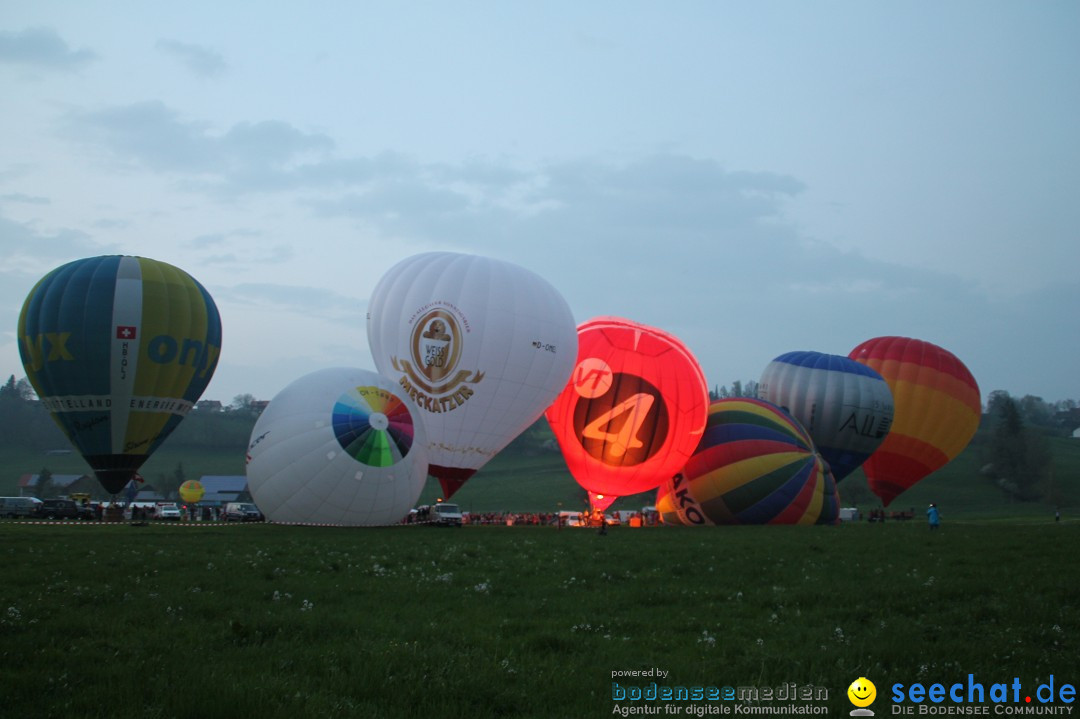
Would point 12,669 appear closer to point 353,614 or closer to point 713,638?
point 353,614

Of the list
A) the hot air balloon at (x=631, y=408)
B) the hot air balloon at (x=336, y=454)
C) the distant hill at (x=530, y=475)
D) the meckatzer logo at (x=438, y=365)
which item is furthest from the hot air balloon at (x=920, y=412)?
the hot air balloon at (x=336, y=454)

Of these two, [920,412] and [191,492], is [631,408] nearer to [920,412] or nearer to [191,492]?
[920,412]

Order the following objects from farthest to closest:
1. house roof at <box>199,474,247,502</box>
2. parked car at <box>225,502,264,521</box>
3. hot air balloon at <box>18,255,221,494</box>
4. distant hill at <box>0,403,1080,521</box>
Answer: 1. house roof at <box>199,474,247,502</box>
2. distant hill at <box>0,403,1080,521</box>
3. parked car at <box>225,502,264,521</box>
4. hot air balloon at <box>18,255,221,494</box>

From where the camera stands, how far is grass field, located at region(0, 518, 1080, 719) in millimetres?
5625

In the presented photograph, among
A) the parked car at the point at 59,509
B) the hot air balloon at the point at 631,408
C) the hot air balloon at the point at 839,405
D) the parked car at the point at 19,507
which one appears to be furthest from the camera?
the parked car at the point at 19,507

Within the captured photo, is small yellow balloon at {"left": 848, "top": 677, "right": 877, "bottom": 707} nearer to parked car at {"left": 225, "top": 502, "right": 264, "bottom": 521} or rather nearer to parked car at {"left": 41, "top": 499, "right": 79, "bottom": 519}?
parked car at {"left": 225, "top": 502, "right": 264, "bottom": 521}

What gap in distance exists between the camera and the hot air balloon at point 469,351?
28.0m

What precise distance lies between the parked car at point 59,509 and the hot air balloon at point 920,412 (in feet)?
117

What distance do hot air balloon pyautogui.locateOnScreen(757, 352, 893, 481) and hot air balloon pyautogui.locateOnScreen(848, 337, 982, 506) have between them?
Answer: 450 centimetres

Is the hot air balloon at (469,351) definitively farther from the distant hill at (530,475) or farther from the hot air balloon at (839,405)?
the distant hill at (530,475)

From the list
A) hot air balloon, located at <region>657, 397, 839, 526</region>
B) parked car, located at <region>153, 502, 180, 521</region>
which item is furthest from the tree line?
parked car, located at <region>153, 502, 180, 521</region>

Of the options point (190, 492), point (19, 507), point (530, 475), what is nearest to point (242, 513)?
point (19, 507)

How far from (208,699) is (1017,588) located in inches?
364

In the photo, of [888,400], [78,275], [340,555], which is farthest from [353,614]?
[888,400]
